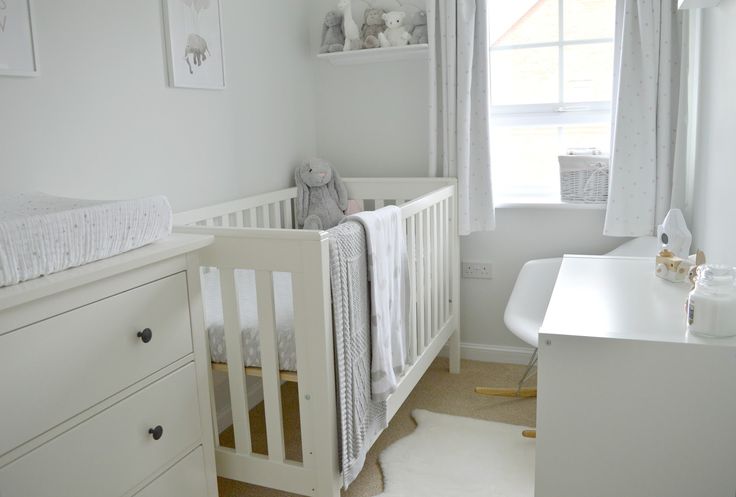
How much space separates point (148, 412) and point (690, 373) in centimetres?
107

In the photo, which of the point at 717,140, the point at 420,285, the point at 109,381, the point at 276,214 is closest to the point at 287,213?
the point at 276,214

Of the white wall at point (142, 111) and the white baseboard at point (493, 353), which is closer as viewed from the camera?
the white wall at point (142, 111)

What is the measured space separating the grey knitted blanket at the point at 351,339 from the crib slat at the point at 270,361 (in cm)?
16

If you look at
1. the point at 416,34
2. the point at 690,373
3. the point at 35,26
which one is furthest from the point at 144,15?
the point at 690,373

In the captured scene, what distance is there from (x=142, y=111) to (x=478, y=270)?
1.58m

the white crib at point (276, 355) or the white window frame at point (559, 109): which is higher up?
the white window frame at point (559, 109)

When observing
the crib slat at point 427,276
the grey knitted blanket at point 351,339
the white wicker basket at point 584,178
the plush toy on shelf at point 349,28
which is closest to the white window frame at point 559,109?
the white wicker basket at point 584,178

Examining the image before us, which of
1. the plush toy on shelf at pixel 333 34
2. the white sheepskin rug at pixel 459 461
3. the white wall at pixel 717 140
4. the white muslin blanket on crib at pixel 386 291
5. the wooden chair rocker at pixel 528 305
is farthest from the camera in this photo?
the plush toy on shelf at pixel 333 34

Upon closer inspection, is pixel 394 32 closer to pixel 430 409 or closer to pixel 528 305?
A: pixel 528 305

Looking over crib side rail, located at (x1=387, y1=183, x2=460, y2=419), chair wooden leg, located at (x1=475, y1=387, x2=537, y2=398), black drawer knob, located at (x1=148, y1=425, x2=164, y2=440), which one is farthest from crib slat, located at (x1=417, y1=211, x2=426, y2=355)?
black drawer knob, located at (x1=148, y1=425, x2=164, y2=440)

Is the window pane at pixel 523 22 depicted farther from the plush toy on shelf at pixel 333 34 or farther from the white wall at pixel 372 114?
the plush toy on shelf at pixel 333 34

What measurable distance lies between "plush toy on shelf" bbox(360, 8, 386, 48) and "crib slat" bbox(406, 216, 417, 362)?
38.2 inches

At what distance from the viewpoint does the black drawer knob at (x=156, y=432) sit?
137 centimetres

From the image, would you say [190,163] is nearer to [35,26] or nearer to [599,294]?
[35,26]
